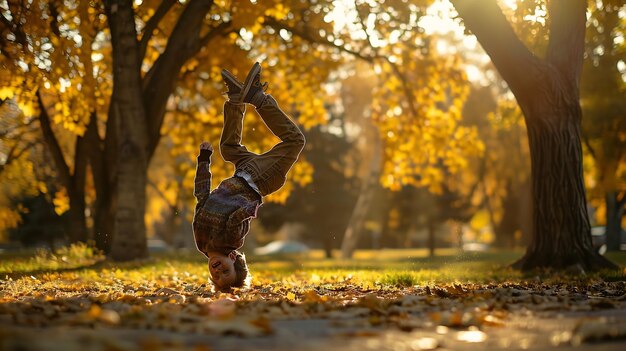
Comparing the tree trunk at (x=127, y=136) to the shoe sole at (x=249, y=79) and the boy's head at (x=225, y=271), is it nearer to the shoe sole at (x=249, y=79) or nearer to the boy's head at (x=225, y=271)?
the boy's head at (x=225, y=271)

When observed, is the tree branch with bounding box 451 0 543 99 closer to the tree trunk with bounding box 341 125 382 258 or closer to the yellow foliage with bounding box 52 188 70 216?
the yellow foliage with bounding box 52 188 70 216

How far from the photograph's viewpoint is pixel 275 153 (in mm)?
7809

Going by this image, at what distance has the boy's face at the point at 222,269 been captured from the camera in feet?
24.1

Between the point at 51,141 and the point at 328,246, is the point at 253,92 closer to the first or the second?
the point at 51,141

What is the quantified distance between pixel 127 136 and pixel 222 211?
25.5 ft

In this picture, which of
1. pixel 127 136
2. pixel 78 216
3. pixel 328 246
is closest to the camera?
pixel 127 136

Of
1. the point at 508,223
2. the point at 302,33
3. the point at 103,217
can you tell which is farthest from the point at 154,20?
the point at 508,223

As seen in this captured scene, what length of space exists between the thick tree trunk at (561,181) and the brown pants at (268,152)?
5.12 metres

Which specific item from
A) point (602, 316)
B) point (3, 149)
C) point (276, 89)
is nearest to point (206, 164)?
point (602, 316)

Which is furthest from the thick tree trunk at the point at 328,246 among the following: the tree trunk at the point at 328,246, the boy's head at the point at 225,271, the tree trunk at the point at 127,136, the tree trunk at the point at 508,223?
the boy's head at the point at 225,271

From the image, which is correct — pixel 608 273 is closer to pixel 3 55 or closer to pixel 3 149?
pixel 3 55

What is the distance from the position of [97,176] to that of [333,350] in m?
14.2

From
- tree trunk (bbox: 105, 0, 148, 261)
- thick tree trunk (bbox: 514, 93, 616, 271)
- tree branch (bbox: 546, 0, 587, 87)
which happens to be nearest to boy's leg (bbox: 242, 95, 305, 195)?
thick tree trunk (bbox: 514, 93, 616, 271)

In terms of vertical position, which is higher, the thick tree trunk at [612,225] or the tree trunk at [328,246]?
the thick tree trunk at [612,225]
